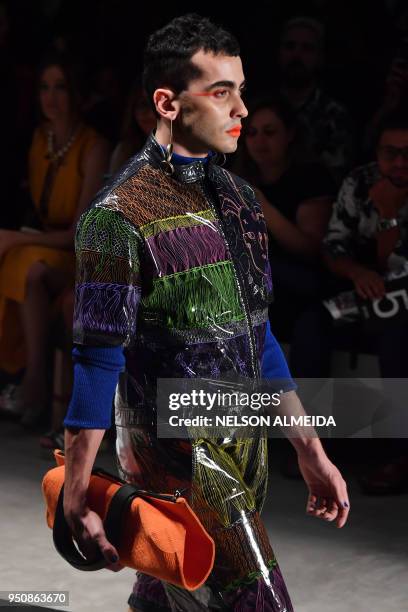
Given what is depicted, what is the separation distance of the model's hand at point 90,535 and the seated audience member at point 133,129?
2709mm

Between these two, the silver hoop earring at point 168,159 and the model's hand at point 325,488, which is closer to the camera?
the silver hoop earring at point 168,159

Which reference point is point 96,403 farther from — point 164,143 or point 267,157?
point 267,157

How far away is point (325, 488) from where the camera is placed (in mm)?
2098

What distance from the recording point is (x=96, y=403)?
6.02 feet

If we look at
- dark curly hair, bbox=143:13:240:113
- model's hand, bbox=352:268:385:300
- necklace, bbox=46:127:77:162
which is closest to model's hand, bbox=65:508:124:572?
dark curly hair, bbox=143:13:240:113

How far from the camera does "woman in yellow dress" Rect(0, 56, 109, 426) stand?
4.59 m

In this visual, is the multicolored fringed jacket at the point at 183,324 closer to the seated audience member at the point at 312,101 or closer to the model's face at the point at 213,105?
the model's face at the point at 213,105

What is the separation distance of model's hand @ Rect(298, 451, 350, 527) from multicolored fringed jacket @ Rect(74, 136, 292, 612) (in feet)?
0.38

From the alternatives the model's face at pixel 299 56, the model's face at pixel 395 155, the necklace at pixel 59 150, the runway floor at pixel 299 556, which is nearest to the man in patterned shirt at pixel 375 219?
the model's face at pixel 395 155

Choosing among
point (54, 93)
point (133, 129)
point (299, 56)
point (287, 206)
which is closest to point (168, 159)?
point (287, 206)

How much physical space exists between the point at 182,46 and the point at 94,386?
0.55 meters

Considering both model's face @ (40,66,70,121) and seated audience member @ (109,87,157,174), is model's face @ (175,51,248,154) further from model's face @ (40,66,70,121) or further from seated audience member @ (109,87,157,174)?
model's face @ (40,66,70,121)

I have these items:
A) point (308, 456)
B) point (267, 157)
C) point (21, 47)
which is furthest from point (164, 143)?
point (21, 47)

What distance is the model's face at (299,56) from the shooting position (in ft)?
16.0
